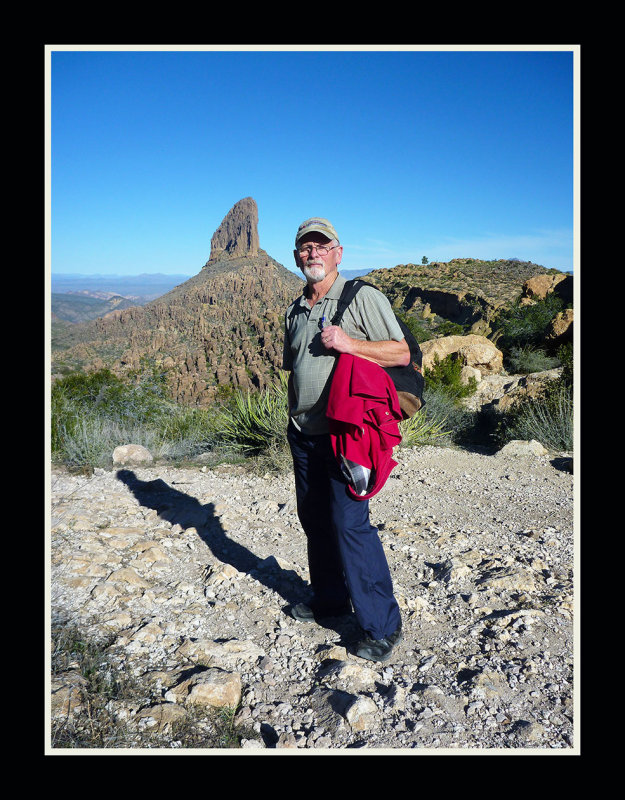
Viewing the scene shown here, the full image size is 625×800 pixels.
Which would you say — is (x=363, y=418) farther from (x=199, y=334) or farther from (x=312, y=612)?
(x=199, y=334)

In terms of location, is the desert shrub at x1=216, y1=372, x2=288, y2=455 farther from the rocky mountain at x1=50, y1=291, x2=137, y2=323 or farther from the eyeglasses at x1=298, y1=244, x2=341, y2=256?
the rocky mountain at x1=50, y1=291, x2=137, y2=323

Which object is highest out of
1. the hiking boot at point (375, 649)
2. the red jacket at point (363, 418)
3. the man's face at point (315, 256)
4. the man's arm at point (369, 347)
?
the man's face at point (315, 256)

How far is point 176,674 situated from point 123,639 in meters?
0.41

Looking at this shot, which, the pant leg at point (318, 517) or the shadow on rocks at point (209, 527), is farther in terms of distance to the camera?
the shadow on rocks at point (209, 527)

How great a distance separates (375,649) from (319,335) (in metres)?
1.42

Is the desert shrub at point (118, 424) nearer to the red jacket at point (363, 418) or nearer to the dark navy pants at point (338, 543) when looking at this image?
the dark navy pants at point (338, 543)

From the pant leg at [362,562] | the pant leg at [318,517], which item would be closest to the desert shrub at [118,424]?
the pant leg at [318,517]

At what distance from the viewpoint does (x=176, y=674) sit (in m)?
2.32

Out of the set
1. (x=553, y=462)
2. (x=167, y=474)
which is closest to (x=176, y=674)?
(x=167, y=474)

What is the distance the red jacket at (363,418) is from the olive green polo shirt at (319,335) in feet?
0.43

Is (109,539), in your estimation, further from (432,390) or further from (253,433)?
(432,390)

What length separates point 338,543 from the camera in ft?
7.54

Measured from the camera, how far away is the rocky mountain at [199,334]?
2923 cm

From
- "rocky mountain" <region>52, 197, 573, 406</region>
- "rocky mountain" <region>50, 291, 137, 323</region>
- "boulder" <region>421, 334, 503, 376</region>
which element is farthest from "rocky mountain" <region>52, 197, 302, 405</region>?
"boulder" <region>421, 334, 503, 376</region>
